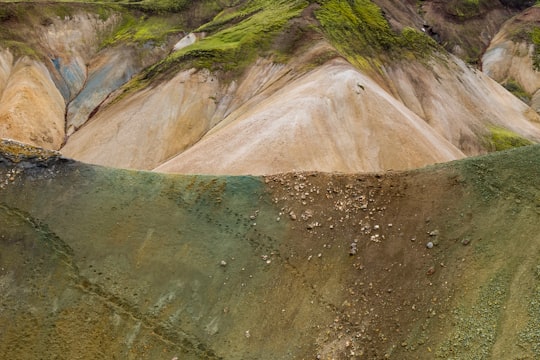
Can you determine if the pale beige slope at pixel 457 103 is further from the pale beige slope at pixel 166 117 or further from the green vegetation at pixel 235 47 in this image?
the green vegetation at pixel 235 47

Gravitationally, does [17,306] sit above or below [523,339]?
below

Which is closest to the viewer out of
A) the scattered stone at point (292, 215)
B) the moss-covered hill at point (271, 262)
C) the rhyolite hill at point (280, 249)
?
the moss-covered hill at point (271, 262)

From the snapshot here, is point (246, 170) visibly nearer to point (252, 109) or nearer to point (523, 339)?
point (252, 109)

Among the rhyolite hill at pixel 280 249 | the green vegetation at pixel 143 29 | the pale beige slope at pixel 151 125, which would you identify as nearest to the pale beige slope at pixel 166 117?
the pale beige slope at pixel 151 125

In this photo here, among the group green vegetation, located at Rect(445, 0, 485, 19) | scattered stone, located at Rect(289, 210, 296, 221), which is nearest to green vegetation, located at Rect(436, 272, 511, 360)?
scattered stone, located at Rect(289, 210, 296, 221)

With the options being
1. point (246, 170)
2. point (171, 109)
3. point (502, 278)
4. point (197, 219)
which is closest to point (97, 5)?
point (171, 109)

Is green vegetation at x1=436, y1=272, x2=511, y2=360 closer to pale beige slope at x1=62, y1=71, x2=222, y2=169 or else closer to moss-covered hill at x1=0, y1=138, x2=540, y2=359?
moss-covered hill at x1=0, y1=138, x2=540, y2=359
